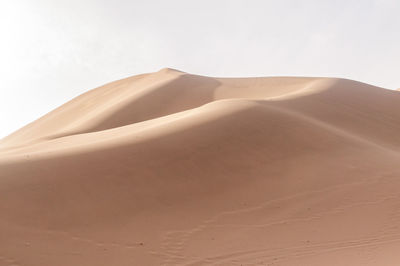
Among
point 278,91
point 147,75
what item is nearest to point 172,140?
point 278,91

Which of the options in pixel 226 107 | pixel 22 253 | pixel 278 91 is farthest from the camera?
pixel 278 91

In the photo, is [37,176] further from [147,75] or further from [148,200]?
[147,75]

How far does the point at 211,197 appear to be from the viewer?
747 cm

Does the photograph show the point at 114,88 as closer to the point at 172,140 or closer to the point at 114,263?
the point at 172,140

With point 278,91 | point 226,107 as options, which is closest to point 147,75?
point 278,91

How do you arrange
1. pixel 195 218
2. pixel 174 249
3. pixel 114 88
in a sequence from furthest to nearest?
pixel 114 88
pixel 195 218
pixel 174 249

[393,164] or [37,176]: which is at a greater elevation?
[37,176]

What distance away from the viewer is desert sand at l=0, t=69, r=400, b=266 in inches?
207

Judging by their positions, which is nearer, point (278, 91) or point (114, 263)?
point (114, 263)

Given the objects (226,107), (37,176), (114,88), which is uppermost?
(114,88)

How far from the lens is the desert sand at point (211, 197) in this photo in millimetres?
5246

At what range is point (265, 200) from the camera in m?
7.48

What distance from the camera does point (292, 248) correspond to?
552 centimetres

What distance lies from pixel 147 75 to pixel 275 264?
29.6 metres
